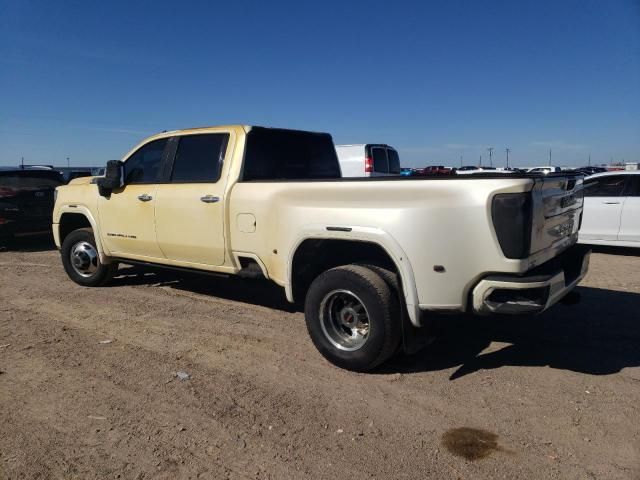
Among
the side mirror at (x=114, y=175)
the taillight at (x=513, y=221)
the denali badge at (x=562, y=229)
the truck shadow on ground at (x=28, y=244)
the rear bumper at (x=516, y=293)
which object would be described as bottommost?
the truck shadow on ground at (x=28, y=244)

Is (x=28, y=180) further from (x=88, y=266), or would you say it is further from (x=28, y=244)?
(x=88, y=266)

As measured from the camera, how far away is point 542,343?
4.61m

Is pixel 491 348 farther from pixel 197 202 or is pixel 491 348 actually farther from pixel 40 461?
pixel 40 461

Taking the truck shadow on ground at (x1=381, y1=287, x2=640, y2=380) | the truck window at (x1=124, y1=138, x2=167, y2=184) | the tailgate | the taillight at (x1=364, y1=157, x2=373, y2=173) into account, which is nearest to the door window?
the truck shadow on ground at (x1=381, y1=287, x2=640, y2=380)

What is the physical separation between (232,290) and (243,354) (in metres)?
2.40

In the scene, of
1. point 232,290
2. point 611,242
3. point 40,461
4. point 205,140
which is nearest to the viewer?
point 40,461

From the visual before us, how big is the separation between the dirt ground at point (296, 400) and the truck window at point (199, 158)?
155 centimetres

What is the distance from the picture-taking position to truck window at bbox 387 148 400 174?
17469 millimetres

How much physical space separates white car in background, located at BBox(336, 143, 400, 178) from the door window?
717 centimetres

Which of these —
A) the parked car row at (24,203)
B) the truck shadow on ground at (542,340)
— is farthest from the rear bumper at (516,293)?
the parked car row at (24,203)

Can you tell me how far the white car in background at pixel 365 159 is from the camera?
16.2 meters

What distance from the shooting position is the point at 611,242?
930 centimetres

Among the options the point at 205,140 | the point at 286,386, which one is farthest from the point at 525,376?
the point at 205,140

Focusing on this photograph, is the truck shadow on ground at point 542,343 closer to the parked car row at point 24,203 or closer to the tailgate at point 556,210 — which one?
the tailgate at point 556,210
